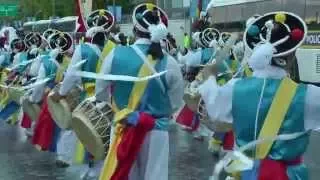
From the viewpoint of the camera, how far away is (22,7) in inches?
3034

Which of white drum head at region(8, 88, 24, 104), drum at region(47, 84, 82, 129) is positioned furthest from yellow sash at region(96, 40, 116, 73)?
white drum head at region(8, 88, 24, 104)

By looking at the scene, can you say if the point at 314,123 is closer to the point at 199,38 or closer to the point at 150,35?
the point at 150,35

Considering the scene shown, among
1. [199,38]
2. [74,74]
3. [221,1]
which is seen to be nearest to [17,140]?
[199,38]

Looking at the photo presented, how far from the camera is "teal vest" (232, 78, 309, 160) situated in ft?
14.6

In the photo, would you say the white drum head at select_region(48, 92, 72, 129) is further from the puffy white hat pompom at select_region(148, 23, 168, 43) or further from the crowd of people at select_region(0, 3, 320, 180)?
the puffy white hat pompom at select_region(148, 23, 168, 43)

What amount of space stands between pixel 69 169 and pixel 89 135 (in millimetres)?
2873

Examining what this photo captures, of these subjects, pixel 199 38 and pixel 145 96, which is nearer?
pixel 145 96

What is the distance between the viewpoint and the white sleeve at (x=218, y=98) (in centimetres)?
468

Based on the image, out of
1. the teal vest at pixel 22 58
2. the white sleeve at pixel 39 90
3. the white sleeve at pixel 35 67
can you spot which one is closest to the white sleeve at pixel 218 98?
the white sleeve at pixel 39 90

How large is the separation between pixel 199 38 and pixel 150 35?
645 cm

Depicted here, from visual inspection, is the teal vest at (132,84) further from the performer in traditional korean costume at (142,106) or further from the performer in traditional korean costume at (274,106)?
the performer in traditional korean costume at (274,106)

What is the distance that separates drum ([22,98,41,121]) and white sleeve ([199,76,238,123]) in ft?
20.5

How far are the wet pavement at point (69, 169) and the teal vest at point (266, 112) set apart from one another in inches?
169

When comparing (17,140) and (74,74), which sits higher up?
(74,74)
